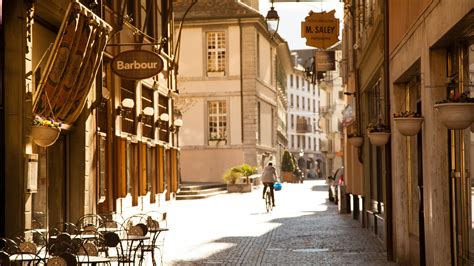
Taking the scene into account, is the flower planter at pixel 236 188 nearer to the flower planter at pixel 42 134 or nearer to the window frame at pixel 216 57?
the window frame at pixel 216 57

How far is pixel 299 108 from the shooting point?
121 meters

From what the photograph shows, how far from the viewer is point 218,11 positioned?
56.4 meters

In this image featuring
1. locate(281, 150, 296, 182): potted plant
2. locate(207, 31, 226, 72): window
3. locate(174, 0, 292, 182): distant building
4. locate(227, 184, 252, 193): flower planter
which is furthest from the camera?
locate(281, 150, 296, 182): potted plant

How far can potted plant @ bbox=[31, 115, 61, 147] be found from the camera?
1271 centimetres

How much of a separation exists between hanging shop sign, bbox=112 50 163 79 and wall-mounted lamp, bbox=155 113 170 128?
8.99 m

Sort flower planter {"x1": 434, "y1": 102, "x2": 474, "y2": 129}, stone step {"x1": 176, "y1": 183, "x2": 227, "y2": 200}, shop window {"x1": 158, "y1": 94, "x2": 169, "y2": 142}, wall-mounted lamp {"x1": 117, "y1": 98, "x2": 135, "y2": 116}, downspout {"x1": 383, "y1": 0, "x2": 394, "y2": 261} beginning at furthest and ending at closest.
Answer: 1. stone step {"x1": 176, "y1": 183, "x2": 227, "y2": 200}
2. shop window {"x1": 158, "y1": 94, "x2": 169, "y2": 142}
3. wall-mounted lamp {"x1": 117, "y1": 98, "x2": 135, "y2": 116}
4. downspout {"x1": 383, "y1": 0, "x2": 394, "y2": 261}
5. flower planter {"x1": 434, "y1": 102, "x2": 474, "y2": 129}

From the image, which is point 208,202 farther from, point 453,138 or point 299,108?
point 299,108

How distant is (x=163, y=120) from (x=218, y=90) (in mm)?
Result: 29437

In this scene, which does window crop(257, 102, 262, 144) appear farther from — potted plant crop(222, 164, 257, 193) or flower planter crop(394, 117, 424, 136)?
flower planter crop(394, 117, 424, 136)

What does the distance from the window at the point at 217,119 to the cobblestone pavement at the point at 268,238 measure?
22140 millimetres

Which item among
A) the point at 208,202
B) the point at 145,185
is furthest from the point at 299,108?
the point at 145,185

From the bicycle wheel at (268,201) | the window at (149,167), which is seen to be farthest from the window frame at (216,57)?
Result: the window at (149,167)

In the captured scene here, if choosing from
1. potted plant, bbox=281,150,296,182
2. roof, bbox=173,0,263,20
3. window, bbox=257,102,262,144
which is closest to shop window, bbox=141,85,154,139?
roof, bbox=173,0,263,20

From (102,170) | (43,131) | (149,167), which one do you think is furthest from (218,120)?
(43,131)
